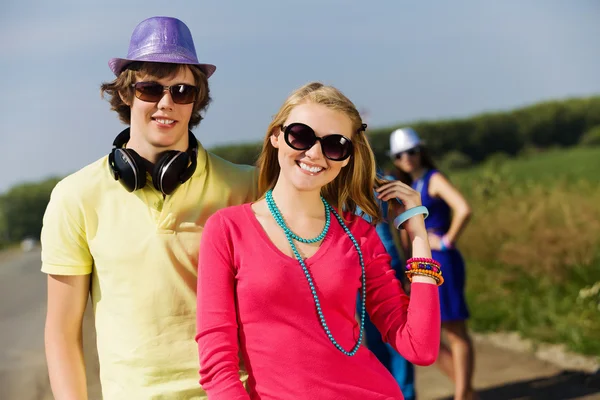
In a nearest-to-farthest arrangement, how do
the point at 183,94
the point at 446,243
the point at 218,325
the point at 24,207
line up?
the point at 218,325
the point at 183,94
the point at 446,243
the point at 24,207

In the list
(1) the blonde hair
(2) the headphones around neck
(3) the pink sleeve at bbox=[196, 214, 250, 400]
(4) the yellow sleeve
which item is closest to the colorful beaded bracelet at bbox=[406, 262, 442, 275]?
(1) the blonde hair

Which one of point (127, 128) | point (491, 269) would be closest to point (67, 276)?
point (127, 128)

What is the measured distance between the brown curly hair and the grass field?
5214mm

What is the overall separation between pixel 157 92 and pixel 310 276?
68cm

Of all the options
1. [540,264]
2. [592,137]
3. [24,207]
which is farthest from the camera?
[592,137]

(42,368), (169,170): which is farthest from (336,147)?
(42,368)

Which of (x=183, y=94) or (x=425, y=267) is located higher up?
(x=183, y=94)

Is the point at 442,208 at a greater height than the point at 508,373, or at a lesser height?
greater

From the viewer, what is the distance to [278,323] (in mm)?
1905

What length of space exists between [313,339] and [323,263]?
0.64ft

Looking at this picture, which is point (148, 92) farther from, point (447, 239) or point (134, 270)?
point (447, 239)

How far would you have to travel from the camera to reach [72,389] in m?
2.17

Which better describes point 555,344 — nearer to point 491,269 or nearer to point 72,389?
point 491,269

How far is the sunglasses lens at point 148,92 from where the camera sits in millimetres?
2184
